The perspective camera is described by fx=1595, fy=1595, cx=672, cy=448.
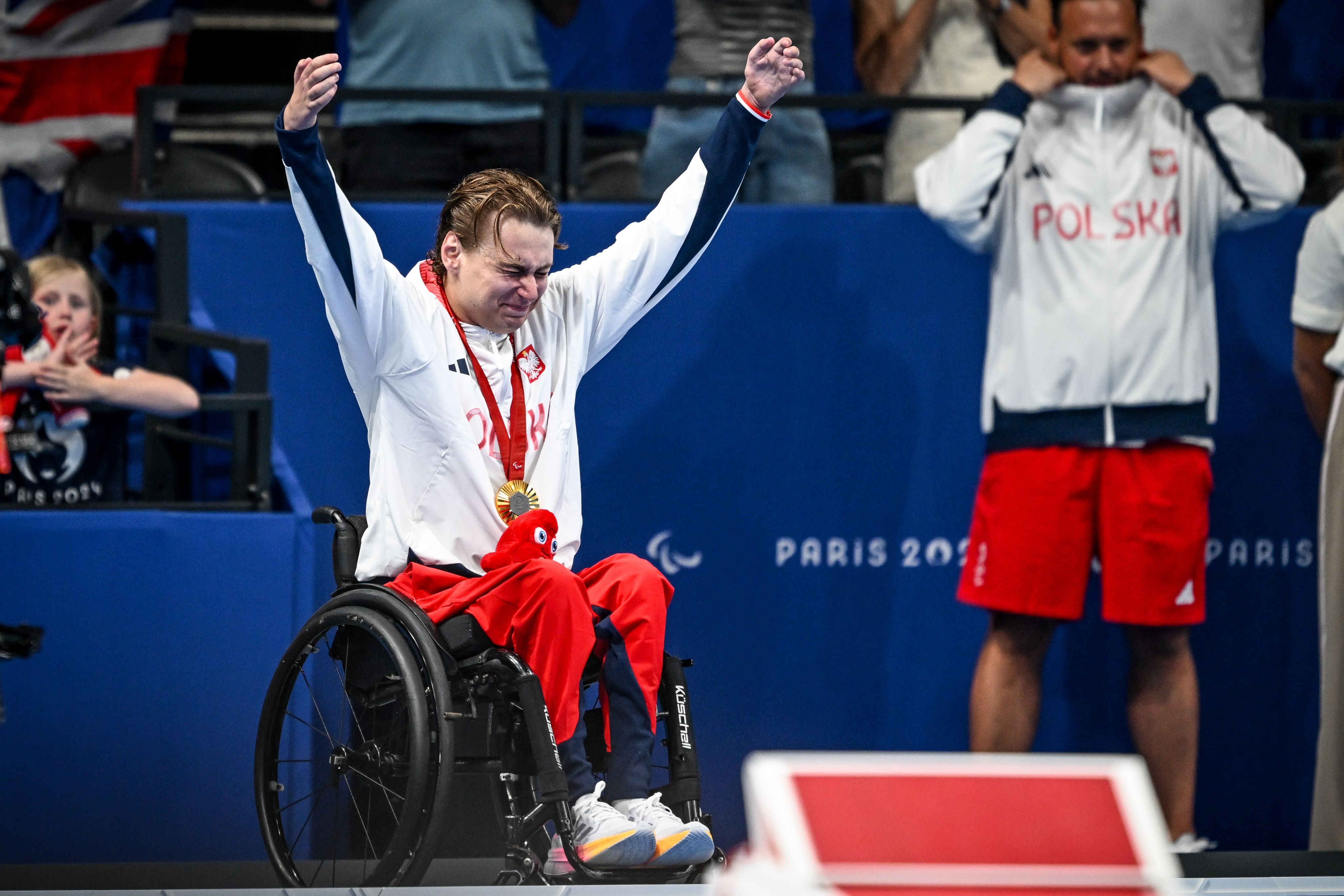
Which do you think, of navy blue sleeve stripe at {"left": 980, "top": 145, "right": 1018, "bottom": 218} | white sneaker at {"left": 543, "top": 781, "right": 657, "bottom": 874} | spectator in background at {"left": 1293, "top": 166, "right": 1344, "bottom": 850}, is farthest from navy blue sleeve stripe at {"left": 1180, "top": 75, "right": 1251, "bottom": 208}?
white sneaker at {"left": 543, "top": 781, "right": 657, "bottom": 874}

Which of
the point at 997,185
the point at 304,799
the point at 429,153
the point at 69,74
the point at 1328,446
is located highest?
the point at 69,74

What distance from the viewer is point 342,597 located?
2.60 m

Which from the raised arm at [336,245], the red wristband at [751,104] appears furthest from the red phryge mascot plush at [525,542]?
the red wristband at [751,104]

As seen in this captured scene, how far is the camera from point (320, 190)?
102 inches

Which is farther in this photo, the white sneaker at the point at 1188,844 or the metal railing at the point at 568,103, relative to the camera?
the metal railing at the point at 568,103

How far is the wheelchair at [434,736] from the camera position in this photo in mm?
2412

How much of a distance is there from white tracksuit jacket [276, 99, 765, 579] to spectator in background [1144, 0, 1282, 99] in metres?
2.10

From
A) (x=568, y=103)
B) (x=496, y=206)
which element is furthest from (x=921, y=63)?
(x=496, y=206)

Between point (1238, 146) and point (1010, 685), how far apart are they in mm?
1422

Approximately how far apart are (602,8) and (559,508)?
2855mm

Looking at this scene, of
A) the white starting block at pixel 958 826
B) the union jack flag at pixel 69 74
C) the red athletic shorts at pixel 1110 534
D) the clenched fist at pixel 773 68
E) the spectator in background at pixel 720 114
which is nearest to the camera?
the white starting block at pixel 958 826

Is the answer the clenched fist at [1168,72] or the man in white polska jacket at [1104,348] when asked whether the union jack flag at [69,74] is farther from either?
the clenched fist at [1168,72]

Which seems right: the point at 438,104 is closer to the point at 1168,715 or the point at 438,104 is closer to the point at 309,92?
the point at 309,92

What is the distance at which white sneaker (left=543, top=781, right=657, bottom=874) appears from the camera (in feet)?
7.79
